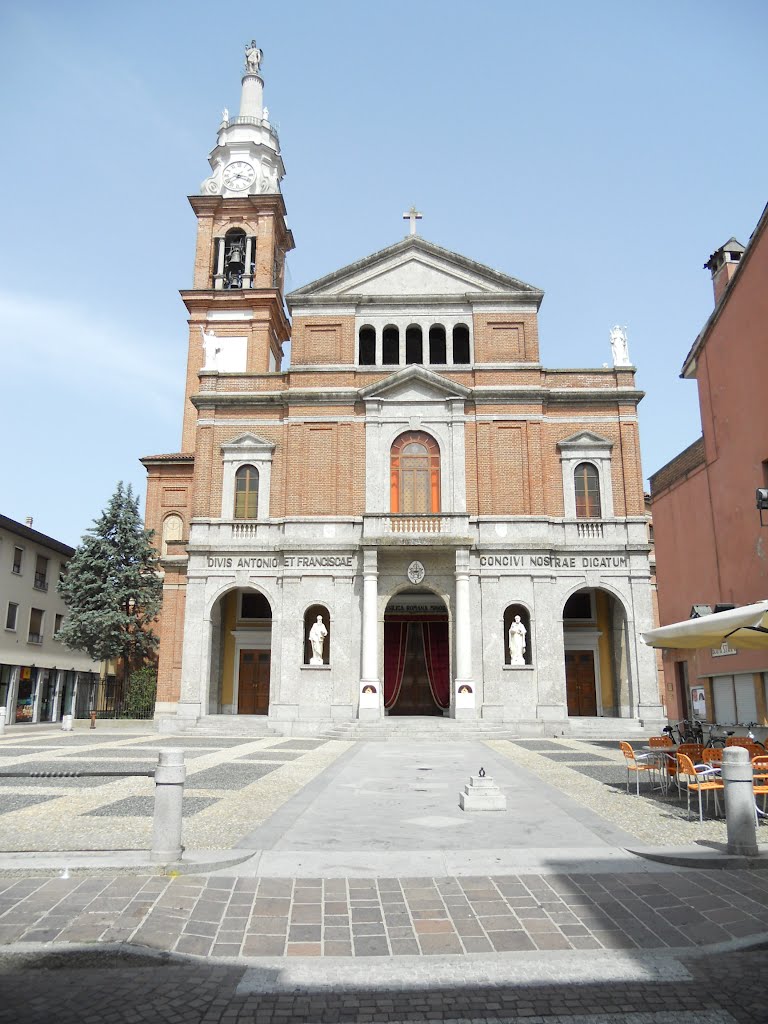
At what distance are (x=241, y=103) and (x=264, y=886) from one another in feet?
164

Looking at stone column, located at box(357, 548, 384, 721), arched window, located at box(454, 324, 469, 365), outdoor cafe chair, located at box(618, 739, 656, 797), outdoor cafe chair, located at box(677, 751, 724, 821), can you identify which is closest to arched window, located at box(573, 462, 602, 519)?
arched window, located at box(454, 324, 469, 365)

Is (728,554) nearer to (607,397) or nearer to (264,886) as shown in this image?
(607,397)

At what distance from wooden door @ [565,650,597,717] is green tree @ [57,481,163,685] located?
1880 centimetres

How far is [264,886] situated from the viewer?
6465mm

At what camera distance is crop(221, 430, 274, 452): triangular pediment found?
30078 millimetres

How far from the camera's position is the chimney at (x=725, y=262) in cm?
2228

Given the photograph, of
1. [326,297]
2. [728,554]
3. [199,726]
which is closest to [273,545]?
[199,726]

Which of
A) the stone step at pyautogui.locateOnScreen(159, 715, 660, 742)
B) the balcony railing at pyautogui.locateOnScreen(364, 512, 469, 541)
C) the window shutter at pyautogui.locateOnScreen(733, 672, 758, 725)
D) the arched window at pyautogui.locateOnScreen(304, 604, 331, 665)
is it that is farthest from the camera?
the arched window at pyautogui.locateOnScreen(304, 604, 331, 665)

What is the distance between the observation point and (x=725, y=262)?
2241cm

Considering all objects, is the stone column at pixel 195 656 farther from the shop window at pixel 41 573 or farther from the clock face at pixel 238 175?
the clock face at pixel 238 175

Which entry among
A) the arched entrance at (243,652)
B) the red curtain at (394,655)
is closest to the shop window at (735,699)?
the red curtain at (394,655)

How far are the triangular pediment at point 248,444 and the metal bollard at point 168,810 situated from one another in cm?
2347

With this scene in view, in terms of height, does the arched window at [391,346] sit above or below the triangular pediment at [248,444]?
above

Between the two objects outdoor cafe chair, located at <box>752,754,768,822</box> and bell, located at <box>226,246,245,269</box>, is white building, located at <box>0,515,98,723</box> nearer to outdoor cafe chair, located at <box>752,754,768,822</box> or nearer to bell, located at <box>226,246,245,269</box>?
bell, located at <box>226,246,245,269</box>
